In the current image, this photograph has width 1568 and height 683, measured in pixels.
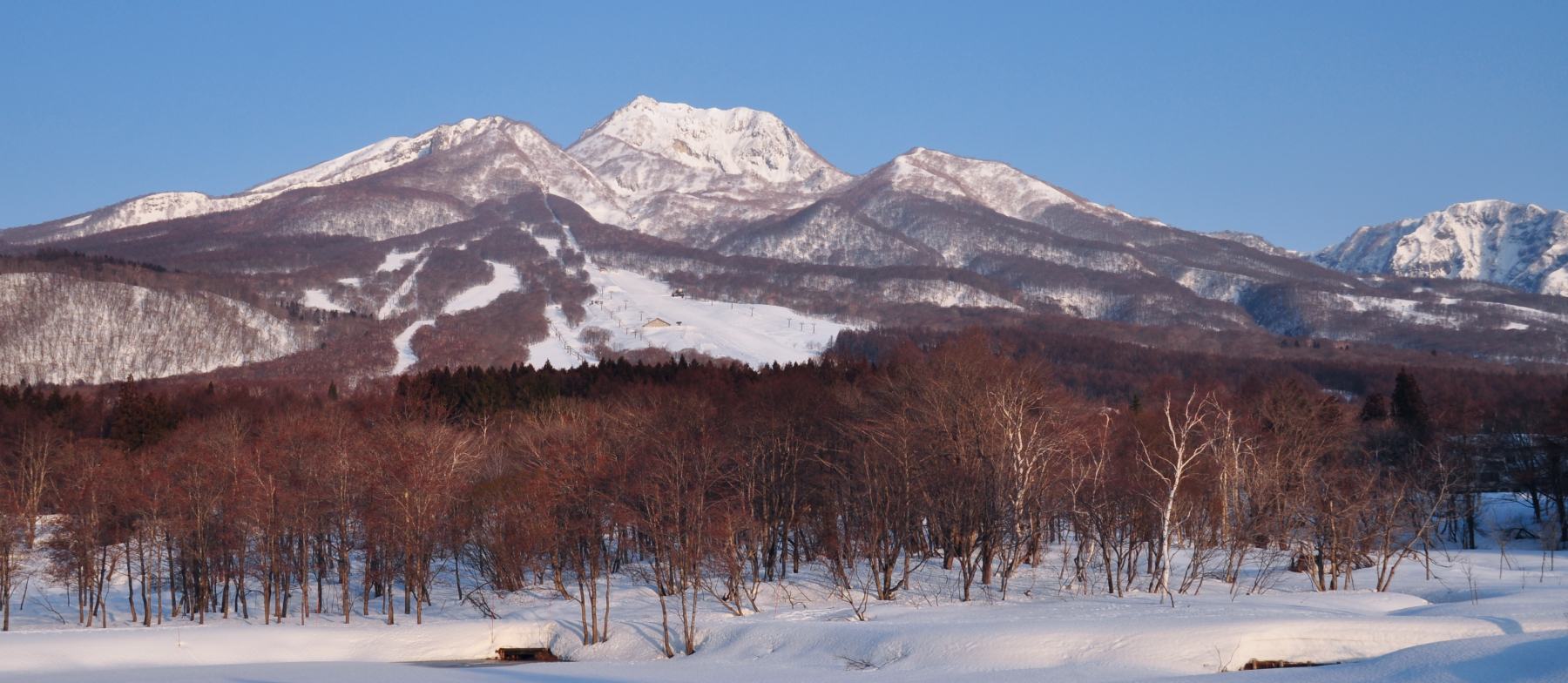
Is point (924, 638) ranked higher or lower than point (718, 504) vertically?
lower

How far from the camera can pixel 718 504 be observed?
5316 centimetres

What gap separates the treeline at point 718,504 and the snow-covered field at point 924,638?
1.60 meters

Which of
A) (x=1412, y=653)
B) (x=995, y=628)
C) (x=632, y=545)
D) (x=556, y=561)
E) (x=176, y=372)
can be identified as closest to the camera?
(x=1412, y=653)

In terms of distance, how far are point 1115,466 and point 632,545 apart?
29379mm

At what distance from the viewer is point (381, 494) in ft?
169

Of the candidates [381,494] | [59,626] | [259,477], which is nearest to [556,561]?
[381,494]

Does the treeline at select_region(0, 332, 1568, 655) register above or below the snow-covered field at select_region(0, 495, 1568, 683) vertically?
above

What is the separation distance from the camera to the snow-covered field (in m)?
29.0

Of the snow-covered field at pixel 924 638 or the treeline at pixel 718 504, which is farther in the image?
the treeline at pixel 718 504

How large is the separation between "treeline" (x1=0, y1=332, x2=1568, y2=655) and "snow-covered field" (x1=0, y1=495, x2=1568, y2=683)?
62.9 inches

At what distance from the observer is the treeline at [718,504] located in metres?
46.5

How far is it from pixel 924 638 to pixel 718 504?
21.3m

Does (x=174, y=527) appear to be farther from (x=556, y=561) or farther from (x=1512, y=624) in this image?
(x=1512, y=624)

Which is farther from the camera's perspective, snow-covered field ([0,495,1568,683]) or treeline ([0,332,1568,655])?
treeline ([0,332,1568,655])
